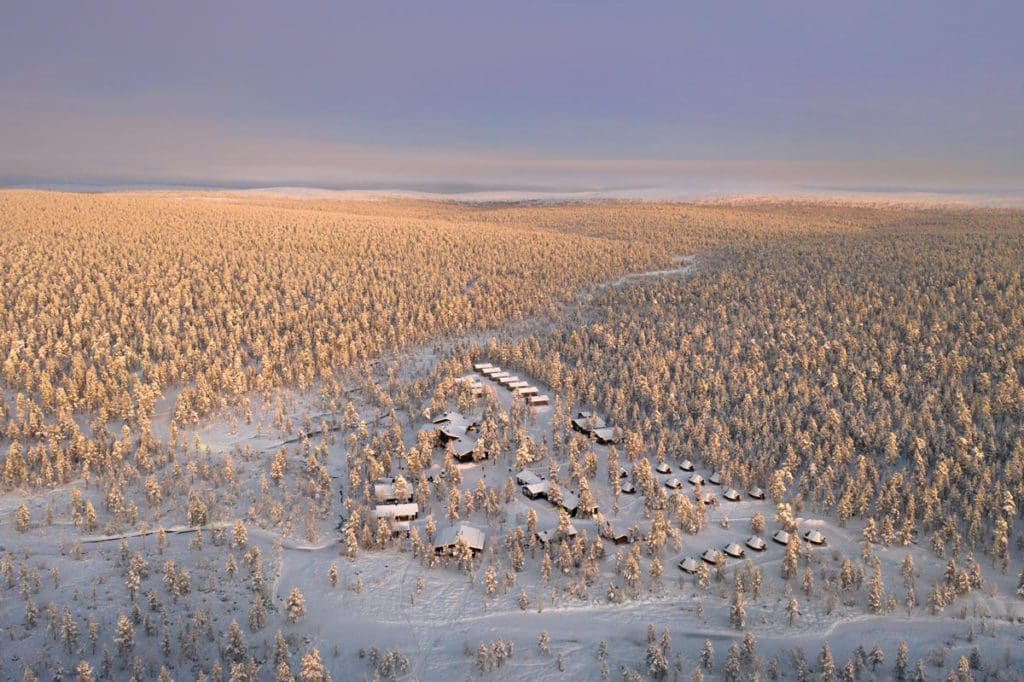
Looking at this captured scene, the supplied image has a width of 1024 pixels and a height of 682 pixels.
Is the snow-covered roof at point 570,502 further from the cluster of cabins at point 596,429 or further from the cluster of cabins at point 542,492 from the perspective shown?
the cluster of cabins at point 596,429

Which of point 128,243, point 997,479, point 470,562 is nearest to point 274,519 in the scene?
point 470,562

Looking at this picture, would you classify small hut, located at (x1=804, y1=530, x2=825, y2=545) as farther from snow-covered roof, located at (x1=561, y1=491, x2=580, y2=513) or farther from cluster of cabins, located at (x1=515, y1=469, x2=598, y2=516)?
snow-covered roof, located at (x1=561, y1=491, x2=580, y2=513)

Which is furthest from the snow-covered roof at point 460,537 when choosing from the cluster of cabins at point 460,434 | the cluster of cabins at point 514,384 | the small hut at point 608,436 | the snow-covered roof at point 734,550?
the cluster of cabins at point 514,384

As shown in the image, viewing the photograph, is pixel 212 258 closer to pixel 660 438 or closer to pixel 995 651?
pixel 660 438

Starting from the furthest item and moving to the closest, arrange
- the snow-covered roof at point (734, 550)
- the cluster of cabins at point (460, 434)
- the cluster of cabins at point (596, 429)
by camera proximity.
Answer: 1. the cluster of cabins at point (596, 429)
2. the cluster of cabins at point (460, 434)
3. the snow-covered roof at point (734, 550)

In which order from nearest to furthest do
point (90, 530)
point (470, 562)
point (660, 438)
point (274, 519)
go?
1. point (470, 562)
2. point (90, 530)
3. point (274, 519)
4. point (660, 438)

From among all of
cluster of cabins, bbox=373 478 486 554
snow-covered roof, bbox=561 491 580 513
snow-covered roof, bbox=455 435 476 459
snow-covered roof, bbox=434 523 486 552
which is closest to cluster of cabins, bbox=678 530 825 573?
snow-covered roof, bbox=561 491 580 513

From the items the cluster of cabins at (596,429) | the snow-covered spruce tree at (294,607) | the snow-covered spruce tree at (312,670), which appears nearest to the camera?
the snow-covered spruce tree at (312,670)
